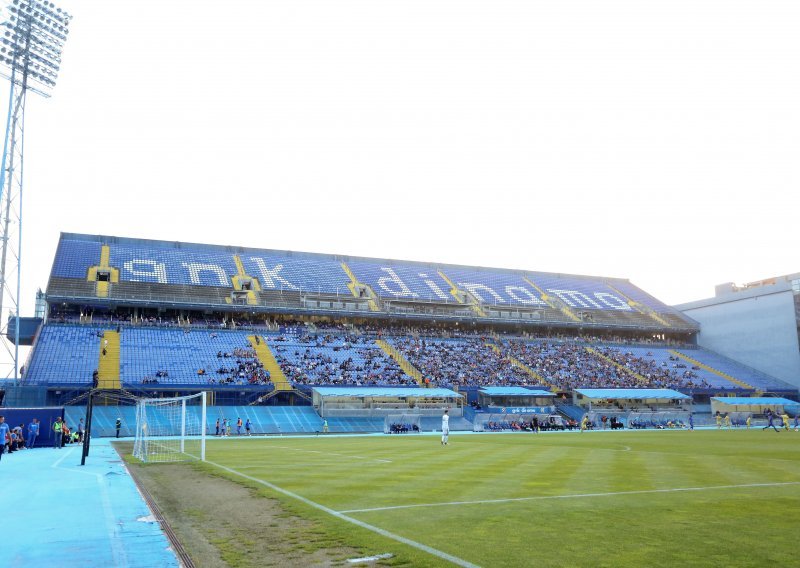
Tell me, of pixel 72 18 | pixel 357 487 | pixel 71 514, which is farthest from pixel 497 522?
pixel 72 18

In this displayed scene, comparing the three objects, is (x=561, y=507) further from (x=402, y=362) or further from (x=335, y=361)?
(x=402, y=362)

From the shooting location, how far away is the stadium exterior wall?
247 ft

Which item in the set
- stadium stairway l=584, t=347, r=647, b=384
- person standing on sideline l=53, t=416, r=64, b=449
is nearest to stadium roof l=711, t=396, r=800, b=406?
stadium stairway l=584, t=347, r=647, b=384

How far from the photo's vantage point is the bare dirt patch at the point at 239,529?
27.1 ft

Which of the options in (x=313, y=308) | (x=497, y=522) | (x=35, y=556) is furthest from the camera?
(x=313, y=308)

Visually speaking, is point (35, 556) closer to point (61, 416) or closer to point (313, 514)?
point (313, 514)

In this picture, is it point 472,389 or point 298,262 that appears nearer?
point 472,389

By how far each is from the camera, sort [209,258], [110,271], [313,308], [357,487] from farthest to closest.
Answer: [209,258]
[313,308]
[110,271]
[357,487]

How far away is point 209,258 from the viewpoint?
7938 centimetres

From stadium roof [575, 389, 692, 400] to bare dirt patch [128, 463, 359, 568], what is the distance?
172 ft

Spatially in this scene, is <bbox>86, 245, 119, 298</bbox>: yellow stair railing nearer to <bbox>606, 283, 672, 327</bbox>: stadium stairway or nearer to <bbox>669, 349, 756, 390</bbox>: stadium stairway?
<bbox>669, 349, 756, 390</bbox>: stadium stairway

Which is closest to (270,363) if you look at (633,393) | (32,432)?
(32,432)

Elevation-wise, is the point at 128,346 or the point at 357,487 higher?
the point at 128,346

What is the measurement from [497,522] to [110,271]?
67.8 meters
